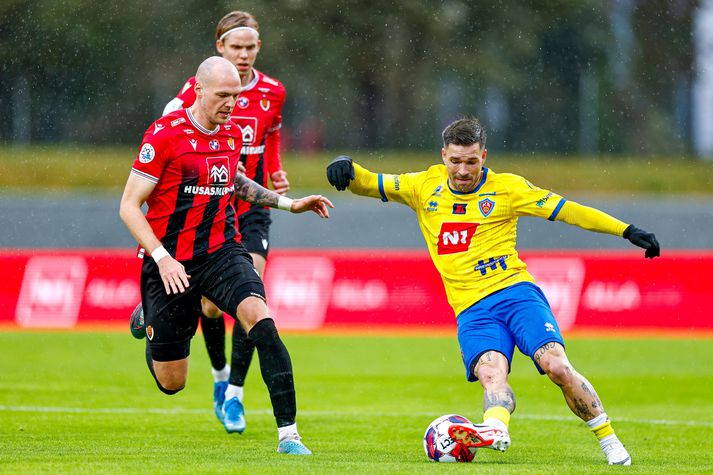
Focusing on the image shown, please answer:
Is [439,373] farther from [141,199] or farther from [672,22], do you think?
[672,22]

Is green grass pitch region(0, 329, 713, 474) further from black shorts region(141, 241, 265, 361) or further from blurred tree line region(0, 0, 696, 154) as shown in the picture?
blurred tree line region(0, 0, 696, 154)

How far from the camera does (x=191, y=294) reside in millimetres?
7691

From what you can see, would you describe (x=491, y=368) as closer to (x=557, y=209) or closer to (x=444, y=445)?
(x=444, y=445)

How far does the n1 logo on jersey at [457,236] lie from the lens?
7535 mm

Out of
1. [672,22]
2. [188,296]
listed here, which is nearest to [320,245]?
[672,22]

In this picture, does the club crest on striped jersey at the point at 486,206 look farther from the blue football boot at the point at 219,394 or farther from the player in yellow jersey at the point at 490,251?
the blue football boot at the point at 219,394

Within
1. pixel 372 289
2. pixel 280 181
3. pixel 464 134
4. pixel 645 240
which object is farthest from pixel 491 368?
pixel 372 289

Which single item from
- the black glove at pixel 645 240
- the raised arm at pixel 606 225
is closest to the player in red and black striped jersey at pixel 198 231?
the raised arm at pixel 606 225

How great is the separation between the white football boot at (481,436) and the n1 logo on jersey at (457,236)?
52.9 inches

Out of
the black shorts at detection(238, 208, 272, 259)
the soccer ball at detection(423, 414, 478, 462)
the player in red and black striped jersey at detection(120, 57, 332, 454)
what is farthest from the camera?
the black shorts at detection(238, 208, 272, 259)

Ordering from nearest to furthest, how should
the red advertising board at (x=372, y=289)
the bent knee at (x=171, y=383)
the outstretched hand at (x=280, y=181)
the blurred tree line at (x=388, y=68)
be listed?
the bent knee at (x=171, y=383)
the outstretched hand at (x=280, y=181)
the red advertising board at (x=372, y=289)
the blurred tree line at (x=388, y=68)

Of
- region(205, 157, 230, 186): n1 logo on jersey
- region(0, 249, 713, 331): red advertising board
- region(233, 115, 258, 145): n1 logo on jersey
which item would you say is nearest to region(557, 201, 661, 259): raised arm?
region(205, 157, 230, 186): n1 logo on jersey

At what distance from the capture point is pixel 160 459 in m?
6.84

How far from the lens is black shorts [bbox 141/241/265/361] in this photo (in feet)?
24.3
